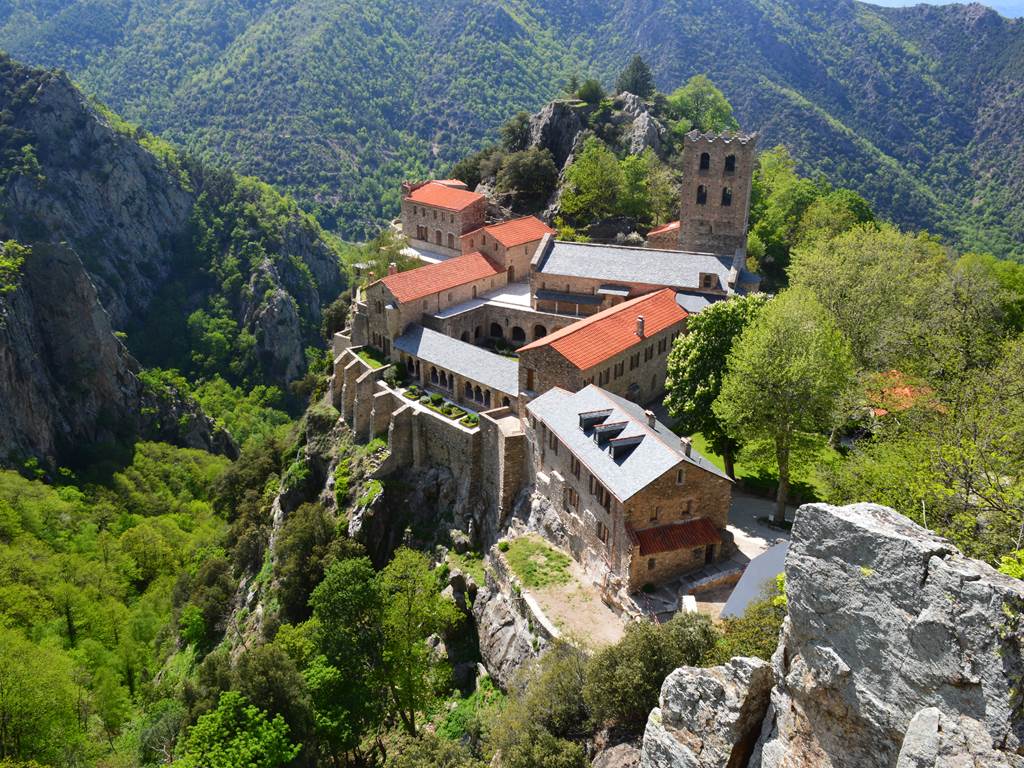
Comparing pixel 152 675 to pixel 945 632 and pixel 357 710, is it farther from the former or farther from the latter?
pixel 945 632

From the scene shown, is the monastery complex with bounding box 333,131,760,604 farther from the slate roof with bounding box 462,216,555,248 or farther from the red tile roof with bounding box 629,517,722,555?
the slate roof with bounding box 462,216,555,248

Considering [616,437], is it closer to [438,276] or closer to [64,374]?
[438,276]

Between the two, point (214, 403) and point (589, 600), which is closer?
point (589, 600)

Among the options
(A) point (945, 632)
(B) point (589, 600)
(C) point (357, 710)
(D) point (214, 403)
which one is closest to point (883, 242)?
(B) point (589, 600)

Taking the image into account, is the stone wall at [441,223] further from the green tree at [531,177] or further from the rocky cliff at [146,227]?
the rocky cliff at [146,227]

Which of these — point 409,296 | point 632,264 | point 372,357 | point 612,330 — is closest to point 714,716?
point 612,330

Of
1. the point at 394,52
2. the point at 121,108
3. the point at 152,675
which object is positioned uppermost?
the point at 394,52

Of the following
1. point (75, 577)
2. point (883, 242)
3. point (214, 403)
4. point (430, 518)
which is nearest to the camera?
point (430, 518)
